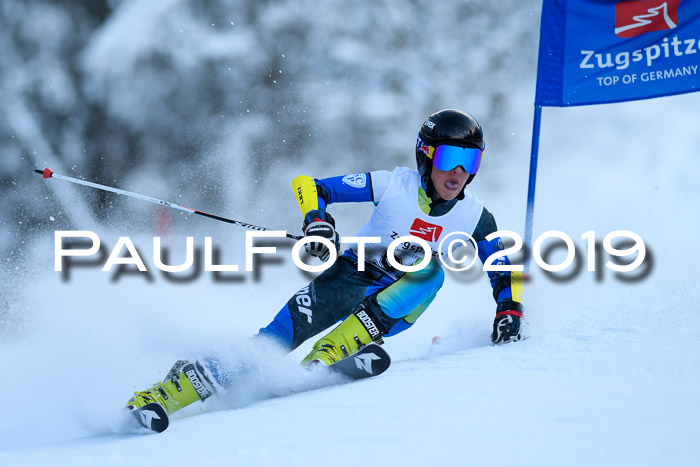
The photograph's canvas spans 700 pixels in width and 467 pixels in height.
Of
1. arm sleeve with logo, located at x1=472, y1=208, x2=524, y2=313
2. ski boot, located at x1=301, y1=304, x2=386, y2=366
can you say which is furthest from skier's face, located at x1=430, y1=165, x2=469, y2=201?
ski boot, located at x1=301, y1=304, x2=386, y2=366

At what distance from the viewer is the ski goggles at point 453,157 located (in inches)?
112

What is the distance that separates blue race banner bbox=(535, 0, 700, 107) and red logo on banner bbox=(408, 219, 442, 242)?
5.12ft

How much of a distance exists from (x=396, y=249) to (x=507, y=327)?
0.62m

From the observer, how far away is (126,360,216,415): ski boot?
244cm

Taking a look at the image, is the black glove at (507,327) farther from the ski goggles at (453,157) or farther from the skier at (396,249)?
the ski goggles at (453,157)

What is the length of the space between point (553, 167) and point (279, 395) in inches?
302

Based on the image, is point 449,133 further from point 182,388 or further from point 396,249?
point 182,388

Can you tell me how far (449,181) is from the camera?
114 inches

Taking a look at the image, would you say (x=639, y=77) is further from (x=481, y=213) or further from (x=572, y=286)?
(x=481, y=213)

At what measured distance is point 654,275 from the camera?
176 inches

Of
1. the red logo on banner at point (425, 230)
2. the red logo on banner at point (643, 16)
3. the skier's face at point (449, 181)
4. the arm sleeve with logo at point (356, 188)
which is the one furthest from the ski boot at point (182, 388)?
the red logo on banner at point (643, 16)

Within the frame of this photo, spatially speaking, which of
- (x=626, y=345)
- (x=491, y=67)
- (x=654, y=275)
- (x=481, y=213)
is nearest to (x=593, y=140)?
(x=491, y=67)

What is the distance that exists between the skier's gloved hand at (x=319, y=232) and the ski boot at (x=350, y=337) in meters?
0.29

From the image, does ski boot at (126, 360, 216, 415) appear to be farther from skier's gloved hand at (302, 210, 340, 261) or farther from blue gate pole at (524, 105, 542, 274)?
blue gate pole at (524, 105, 542, 274)
